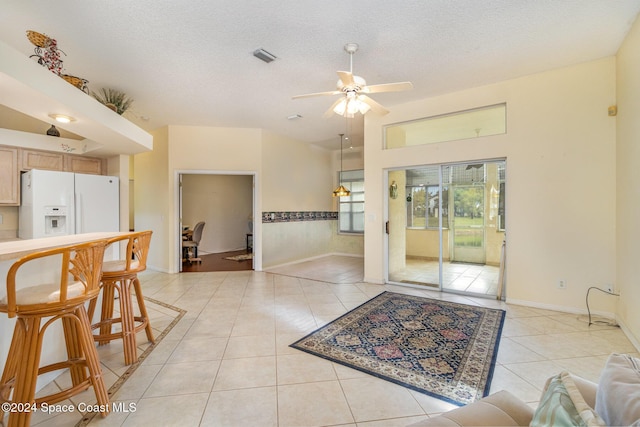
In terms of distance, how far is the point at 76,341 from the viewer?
2.05 m

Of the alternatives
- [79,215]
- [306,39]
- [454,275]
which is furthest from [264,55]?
[454,275]

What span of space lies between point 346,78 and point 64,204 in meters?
4.39

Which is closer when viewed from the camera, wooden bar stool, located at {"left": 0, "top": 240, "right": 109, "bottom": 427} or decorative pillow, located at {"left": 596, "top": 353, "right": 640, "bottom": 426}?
decorative pillow, located at {"left": 596, "top": 353, "right": 640, "bottom": 426}

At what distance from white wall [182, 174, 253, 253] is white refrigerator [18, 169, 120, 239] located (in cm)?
346

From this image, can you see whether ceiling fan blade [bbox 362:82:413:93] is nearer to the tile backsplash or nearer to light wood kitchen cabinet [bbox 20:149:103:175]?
the tile backsplash

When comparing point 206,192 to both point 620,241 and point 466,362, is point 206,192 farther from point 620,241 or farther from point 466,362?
point 620,241

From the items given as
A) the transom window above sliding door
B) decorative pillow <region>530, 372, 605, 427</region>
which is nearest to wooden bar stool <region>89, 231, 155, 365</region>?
decorative pillow <region>530, 372, 605, 427</region>

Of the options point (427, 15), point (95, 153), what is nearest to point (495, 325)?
point (427, 15)

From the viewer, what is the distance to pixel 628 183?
2.83 metres

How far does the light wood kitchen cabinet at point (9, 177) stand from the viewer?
383 cm

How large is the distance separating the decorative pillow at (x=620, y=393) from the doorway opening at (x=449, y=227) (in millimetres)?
3516

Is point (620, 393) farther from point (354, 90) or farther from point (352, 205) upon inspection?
point (352, 205)

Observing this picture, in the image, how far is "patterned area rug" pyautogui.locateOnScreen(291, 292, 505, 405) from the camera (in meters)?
2.09

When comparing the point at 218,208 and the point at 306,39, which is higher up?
the point at 306,39
